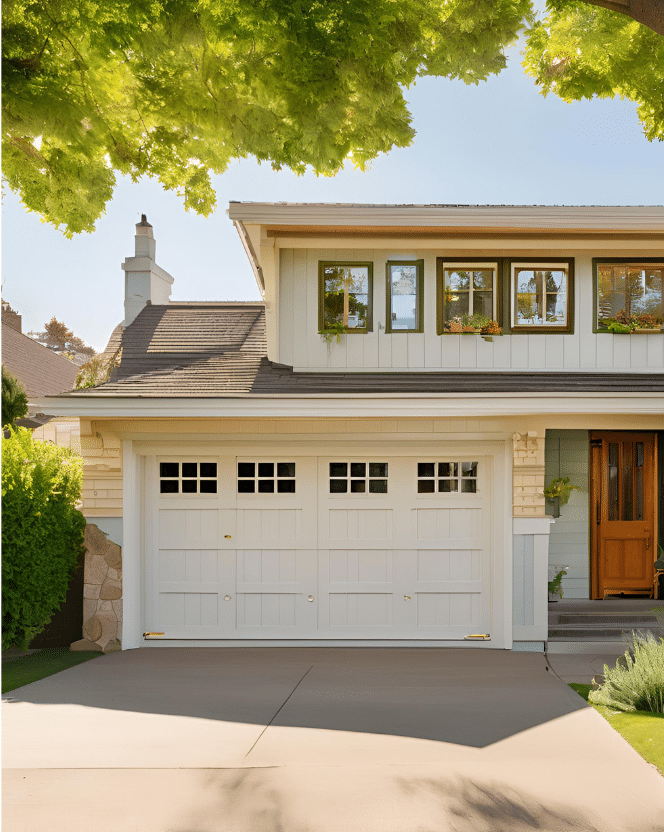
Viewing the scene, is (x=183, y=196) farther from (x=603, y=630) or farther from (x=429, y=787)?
(x=603, y=630)

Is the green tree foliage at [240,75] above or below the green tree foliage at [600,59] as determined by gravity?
below

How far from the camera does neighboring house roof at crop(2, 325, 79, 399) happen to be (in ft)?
70.4

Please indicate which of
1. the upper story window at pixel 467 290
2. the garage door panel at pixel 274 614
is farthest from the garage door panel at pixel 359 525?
the upper story window at pixel 467 290

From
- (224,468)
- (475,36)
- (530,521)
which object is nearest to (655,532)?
(530,521)

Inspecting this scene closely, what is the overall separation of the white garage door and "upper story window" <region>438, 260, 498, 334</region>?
209 centimetres

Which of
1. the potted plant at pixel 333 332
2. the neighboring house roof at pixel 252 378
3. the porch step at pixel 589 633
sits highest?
the potted plant at pixel 333 332

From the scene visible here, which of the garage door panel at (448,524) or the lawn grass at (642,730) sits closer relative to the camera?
the lawn grass at (642,730)

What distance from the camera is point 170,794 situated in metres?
3.97

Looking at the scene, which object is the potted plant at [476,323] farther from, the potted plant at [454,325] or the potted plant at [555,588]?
the potted plant at [555,588]

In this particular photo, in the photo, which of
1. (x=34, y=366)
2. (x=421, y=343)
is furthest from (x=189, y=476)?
(x=34, y=366)

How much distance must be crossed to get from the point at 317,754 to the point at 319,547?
360cm

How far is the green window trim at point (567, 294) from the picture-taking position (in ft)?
29.0

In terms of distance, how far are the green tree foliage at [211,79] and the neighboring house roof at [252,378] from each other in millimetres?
2848

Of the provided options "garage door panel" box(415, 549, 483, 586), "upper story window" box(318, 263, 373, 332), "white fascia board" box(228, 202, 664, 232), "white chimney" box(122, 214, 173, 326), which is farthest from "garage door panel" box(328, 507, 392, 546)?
"white chimney" box(122, 214, 173, 326)
